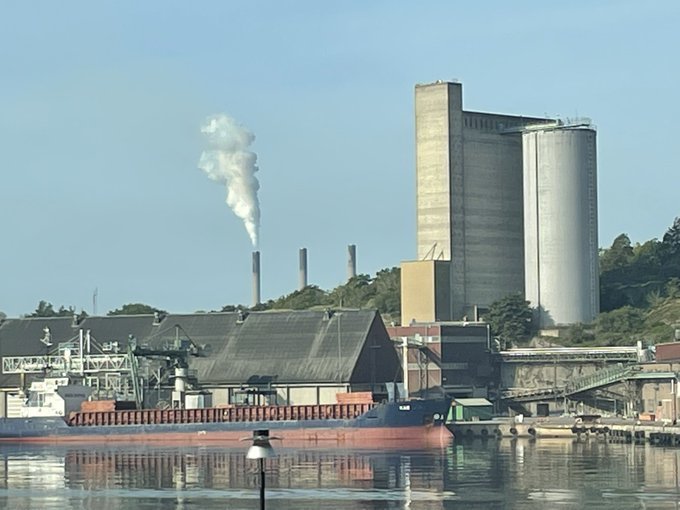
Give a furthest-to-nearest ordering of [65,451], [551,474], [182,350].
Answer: [182,350] → [65,451] → [551,474]

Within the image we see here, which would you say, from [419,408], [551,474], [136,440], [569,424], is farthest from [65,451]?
[551,474]

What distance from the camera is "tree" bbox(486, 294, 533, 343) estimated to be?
15950cm

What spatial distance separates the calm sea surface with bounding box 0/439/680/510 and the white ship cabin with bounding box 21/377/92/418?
19.6 metres

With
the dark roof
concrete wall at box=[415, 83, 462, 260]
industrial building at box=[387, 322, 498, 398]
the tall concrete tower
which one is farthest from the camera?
the tall concrete tower

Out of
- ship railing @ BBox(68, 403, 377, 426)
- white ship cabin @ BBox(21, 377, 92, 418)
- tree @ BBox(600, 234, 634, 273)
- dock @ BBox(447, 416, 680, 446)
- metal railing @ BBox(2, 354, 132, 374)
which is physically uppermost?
tree @ BBox(600, 234, 634, 273)

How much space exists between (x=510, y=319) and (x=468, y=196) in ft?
42.0

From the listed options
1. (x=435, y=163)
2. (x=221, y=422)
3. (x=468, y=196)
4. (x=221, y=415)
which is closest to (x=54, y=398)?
(x=221, y=415)

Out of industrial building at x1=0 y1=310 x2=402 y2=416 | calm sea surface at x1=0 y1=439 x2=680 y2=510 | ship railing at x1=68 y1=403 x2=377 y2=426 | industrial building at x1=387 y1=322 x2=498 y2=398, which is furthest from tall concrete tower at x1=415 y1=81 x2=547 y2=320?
calm sea surface at x1=0 y1=439 x2=680 y2=510

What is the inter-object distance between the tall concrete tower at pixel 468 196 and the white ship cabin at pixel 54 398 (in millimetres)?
43173

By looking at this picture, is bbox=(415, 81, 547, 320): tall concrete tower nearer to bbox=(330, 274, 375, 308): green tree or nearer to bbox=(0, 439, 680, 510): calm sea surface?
bbox=(330, 274, 375, 308): green tree

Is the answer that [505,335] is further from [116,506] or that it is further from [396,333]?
[116,506]

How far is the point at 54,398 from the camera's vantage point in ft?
421

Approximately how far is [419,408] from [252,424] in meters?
11.8

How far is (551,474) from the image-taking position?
79438 mm
